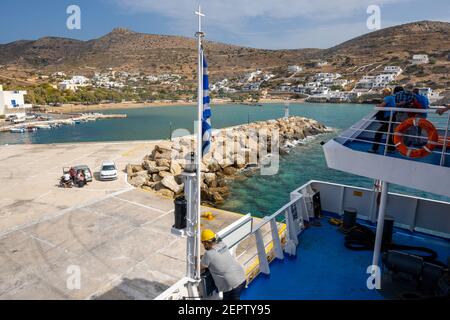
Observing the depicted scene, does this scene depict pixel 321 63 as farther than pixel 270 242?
Yes

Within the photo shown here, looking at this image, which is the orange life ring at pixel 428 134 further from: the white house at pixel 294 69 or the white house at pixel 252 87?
the white house at pixel 294 69

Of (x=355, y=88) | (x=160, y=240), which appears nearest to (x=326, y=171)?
(x=160, y=240)

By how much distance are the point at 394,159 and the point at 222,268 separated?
331 centimetres

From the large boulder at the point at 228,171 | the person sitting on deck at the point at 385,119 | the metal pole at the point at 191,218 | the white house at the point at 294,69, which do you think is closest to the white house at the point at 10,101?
the large boulder at the point at 228,171

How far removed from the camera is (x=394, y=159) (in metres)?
4.98

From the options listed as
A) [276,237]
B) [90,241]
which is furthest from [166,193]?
[276,237]

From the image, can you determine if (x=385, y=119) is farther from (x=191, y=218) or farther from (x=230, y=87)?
(x=230, y=87)

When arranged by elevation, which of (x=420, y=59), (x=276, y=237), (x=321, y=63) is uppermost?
(x=321, y=63)

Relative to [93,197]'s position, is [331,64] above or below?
above

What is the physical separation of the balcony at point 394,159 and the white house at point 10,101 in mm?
100452

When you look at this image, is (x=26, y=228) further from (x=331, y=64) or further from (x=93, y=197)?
(x=331, y=64)

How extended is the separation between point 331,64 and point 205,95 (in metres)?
185

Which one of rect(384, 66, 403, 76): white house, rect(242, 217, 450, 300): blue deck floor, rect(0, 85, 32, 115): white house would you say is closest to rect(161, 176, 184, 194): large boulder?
rect(242, 217, 450, 300): blue deck floor
